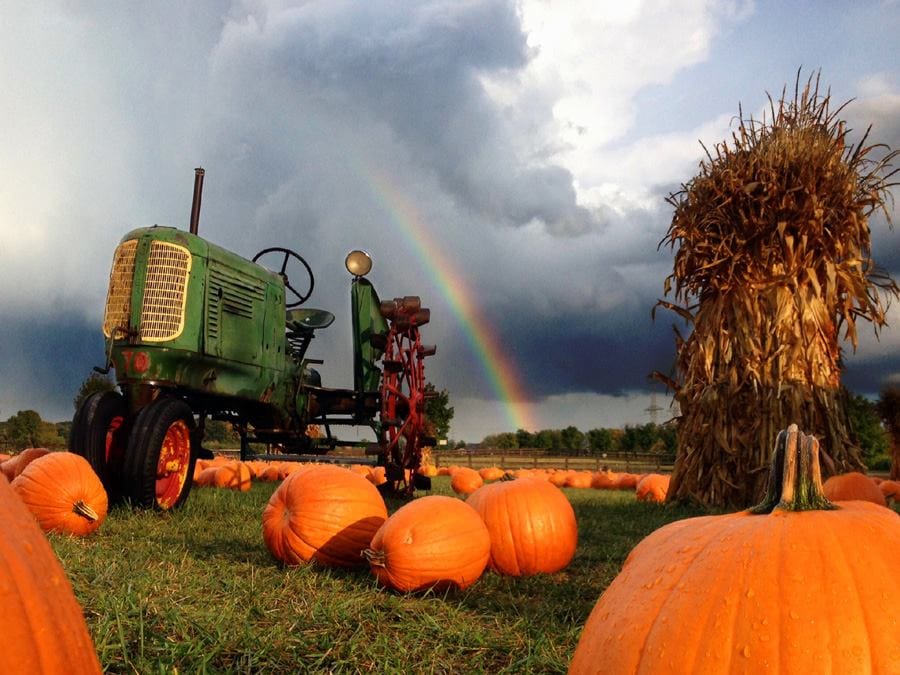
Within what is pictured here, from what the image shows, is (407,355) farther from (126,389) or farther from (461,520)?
(461,520)

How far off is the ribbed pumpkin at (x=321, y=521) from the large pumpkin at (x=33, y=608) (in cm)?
302

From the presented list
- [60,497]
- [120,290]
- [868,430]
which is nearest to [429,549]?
[60,497]

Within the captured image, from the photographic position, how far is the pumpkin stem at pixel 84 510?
15.1 feet

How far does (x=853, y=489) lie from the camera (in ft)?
18.2

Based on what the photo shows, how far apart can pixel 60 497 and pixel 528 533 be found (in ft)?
10.2

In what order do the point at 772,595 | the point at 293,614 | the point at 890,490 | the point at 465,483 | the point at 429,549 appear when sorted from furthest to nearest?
the point at 465,483
the point at 890,490
the point at 429,549
the point at 293,614
the point at 772,595

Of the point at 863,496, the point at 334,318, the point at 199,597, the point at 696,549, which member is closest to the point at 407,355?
the point at 334,318

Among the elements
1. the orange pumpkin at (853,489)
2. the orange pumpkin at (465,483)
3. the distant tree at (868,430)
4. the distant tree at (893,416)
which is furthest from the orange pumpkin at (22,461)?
the distant tree at (868,430)

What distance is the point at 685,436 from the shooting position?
775 cm

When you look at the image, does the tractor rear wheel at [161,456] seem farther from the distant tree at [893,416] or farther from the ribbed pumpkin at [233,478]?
the distant tree at [893,416]

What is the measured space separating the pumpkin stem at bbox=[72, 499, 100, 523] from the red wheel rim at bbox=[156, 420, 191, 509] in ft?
3.50

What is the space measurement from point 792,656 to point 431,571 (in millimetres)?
2306

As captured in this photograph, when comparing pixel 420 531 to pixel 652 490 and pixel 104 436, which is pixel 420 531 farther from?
pixel 652 490

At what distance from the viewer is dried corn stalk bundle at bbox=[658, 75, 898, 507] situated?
7.21 meters
